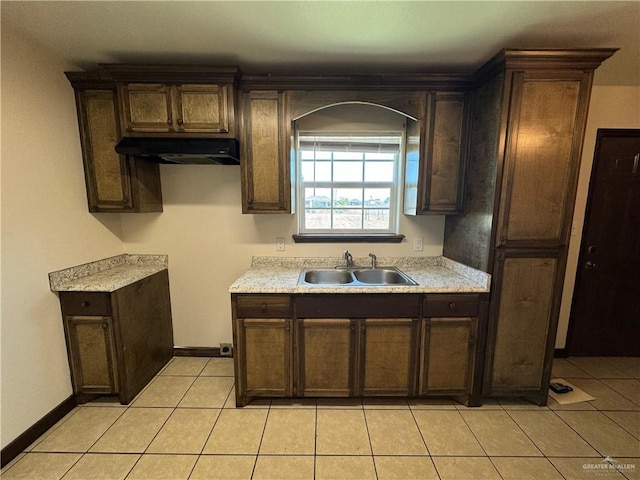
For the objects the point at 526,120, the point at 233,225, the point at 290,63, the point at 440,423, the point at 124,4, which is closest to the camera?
the point at 124,4

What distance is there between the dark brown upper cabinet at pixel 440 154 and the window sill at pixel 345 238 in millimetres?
392

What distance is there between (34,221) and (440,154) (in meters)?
2.91

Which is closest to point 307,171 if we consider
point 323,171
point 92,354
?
point 323,171

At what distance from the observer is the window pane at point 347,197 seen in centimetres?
263

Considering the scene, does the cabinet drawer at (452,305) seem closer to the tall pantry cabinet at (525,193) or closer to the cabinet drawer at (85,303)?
the tall pantry cabinet at (525,193)

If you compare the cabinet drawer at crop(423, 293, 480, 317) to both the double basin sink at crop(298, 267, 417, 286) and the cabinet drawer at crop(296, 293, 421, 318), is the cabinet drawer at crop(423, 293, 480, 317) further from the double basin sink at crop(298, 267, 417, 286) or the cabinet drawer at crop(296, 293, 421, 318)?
the double basin sink at crop(298, 267, 417, 286)

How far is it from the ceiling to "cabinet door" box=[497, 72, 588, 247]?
30 cm

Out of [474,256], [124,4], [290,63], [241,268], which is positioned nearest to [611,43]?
[474,256]

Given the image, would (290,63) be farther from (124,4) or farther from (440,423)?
(440,423)

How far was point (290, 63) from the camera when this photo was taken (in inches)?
80.2

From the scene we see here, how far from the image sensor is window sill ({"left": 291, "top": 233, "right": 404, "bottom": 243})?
2.55 metres

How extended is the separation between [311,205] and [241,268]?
907mm

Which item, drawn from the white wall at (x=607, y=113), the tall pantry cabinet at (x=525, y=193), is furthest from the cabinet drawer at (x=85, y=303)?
the white wall at (x=607, y=113)

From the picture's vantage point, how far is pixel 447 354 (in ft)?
6.61
